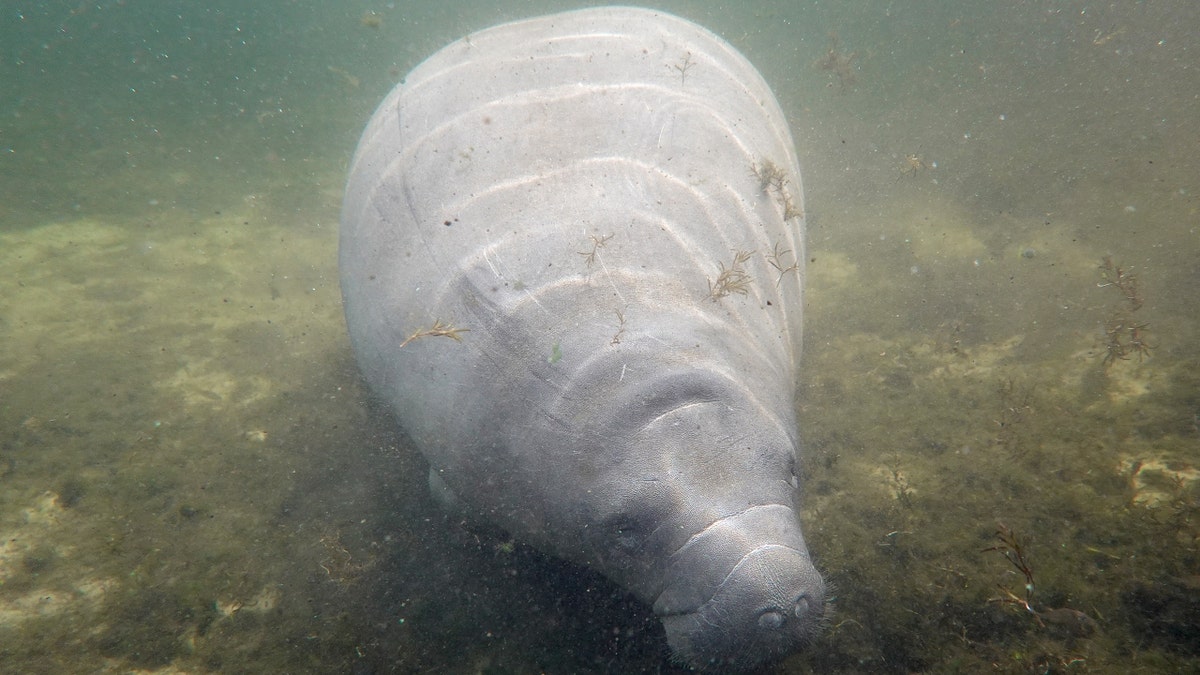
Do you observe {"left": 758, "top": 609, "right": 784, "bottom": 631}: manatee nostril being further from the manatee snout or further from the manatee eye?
the manatee eye

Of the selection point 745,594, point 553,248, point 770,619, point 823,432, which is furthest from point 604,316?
point 823,432

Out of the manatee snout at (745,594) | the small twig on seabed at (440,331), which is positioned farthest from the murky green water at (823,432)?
the small twig on seabed at (440,331)

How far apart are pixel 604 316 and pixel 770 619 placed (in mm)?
1463

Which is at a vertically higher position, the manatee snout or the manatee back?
the manatee back

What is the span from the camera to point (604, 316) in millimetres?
2658

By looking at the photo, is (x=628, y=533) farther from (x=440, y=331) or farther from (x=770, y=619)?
(x=440, y=331)

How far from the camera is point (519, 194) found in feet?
10.00

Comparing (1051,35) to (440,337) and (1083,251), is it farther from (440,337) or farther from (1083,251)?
(440,337)

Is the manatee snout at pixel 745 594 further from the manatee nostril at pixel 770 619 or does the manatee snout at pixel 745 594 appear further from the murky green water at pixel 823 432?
the murky green water at pixel 823 432

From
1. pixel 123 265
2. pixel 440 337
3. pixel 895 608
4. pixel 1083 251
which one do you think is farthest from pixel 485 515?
pixel 123 265

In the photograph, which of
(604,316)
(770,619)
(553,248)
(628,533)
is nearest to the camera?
(770,619)

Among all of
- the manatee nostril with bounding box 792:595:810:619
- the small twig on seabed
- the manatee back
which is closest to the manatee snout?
the manatee nostril with bounding box 792:595:810:619

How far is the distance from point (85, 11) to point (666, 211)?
46349 millimetres

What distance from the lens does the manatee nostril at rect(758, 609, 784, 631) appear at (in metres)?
2.17
